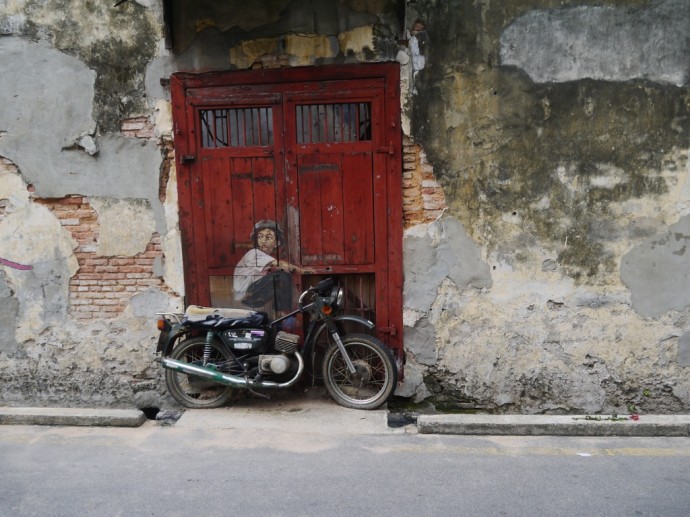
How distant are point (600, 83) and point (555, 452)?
3.10 meters

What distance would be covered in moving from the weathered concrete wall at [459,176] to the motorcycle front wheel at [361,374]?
28 centimetres

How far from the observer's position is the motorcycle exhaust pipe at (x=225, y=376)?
4.94 m

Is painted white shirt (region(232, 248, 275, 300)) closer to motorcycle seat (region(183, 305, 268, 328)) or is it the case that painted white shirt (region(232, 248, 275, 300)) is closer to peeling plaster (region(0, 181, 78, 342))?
motorcycle seat (region(183, 305, 268, 328))

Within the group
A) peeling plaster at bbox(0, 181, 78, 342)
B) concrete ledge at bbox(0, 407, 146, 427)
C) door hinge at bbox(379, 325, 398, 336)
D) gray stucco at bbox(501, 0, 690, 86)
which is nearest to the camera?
gray stucco at bbox(501, 0, 690, 86)

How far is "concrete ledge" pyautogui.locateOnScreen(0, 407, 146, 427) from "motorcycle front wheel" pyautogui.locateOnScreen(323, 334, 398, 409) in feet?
5.67

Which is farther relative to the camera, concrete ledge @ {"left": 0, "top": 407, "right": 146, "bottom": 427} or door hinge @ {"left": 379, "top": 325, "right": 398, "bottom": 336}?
door hinge @ {"left": 379, "top": 325, "right": 398, "bottom": 336}

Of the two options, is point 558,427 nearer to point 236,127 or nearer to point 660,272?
point 660,272

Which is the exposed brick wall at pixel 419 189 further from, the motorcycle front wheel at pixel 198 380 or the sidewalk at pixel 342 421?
the motorcycle front wheel at pixel 198 380

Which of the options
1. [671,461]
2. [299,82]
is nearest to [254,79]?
[299,82]

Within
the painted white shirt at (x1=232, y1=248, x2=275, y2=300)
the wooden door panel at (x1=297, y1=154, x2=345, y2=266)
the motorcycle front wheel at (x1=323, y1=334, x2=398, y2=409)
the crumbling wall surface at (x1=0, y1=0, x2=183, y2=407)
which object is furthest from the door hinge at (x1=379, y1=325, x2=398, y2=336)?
the crumbling wall surface at (x1=0, y1=0, x2=183, y2=407)

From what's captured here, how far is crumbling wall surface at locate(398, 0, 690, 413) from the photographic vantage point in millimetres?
4797

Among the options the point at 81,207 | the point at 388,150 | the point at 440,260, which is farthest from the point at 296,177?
the point at 81,207

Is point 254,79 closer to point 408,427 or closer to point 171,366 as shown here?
point 171,366

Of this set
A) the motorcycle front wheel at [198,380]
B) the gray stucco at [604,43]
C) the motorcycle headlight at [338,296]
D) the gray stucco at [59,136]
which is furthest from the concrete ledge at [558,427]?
the gray stucco at [59,136]
